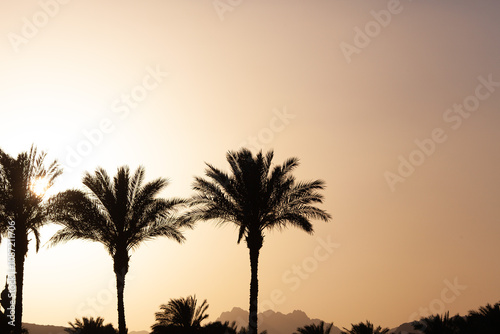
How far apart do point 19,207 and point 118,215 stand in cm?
543

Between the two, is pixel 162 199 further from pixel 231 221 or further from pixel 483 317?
pixel 483 317

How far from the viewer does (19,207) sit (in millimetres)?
36250

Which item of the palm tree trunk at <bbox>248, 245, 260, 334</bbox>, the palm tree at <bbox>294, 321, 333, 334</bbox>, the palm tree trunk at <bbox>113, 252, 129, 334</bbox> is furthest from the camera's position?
the palm tree trunk at <bbox>113, 252, 129, 334</bbox>

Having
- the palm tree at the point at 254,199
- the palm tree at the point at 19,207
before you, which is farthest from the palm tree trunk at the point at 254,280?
the palm tree at the point at 19,207

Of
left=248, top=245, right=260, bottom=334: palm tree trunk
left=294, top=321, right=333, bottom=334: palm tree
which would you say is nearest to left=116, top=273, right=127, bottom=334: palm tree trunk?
left=248, top=245, right=260, bottom=334: palm tree trunk

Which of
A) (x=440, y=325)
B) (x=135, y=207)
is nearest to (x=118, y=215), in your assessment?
(x=135, y=207)

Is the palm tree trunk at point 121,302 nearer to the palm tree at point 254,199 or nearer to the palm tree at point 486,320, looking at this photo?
the palm tree at point 254,199

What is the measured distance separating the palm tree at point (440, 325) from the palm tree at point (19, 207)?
2212 cm

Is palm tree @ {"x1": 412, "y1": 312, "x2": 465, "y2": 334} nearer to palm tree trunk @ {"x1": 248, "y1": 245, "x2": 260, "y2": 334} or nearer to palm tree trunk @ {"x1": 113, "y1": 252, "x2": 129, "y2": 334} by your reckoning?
palm tree trunk @ {"x1": 248, "y1": 245, "x2": 260, "y2": 334}

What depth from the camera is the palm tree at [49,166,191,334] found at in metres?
36.0

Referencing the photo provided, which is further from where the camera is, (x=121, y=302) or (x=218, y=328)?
(x=121, y=302)

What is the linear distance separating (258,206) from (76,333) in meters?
14.3

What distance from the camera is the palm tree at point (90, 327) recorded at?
1583 inches

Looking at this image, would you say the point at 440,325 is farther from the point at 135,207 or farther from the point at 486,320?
the point at 135,207
